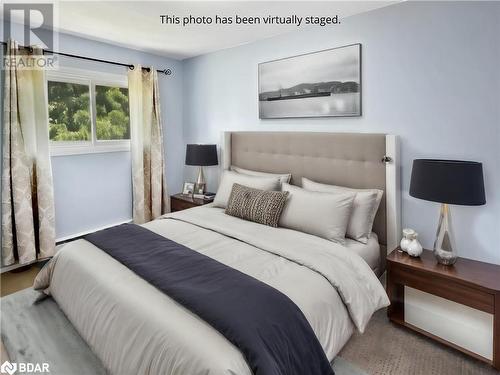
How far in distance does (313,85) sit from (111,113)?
2.46m

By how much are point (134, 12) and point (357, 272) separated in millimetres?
2726

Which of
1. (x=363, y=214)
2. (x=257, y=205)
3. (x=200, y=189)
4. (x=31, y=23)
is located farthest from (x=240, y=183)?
(x=31, y=23)

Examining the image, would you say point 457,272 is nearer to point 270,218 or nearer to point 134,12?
point 270,218

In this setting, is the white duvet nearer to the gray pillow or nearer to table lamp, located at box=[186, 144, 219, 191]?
the gray pillow

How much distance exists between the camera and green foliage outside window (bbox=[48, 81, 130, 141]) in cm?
344

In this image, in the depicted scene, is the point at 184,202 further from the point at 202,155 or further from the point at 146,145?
the point at 146,145

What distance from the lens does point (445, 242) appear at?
6.94 feet

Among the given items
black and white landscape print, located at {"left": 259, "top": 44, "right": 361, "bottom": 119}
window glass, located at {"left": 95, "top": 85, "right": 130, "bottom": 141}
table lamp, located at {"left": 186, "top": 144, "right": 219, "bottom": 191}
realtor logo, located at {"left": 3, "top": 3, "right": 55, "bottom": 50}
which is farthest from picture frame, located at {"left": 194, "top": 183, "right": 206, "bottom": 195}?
realtor logo, located at {"left": 3, "top": 3, "right": 55, "bottom": 50}

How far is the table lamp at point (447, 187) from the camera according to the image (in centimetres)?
193

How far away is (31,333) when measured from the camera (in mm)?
2047

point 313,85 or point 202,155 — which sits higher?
point 313,85

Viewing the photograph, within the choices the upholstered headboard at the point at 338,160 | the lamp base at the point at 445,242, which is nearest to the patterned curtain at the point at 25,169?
the upholstered headboard at the point at 338,160

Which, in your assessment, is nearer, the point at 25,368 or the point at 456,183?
the point at 25,368

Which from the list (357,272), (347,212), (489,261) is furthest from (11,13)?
(489,261)
